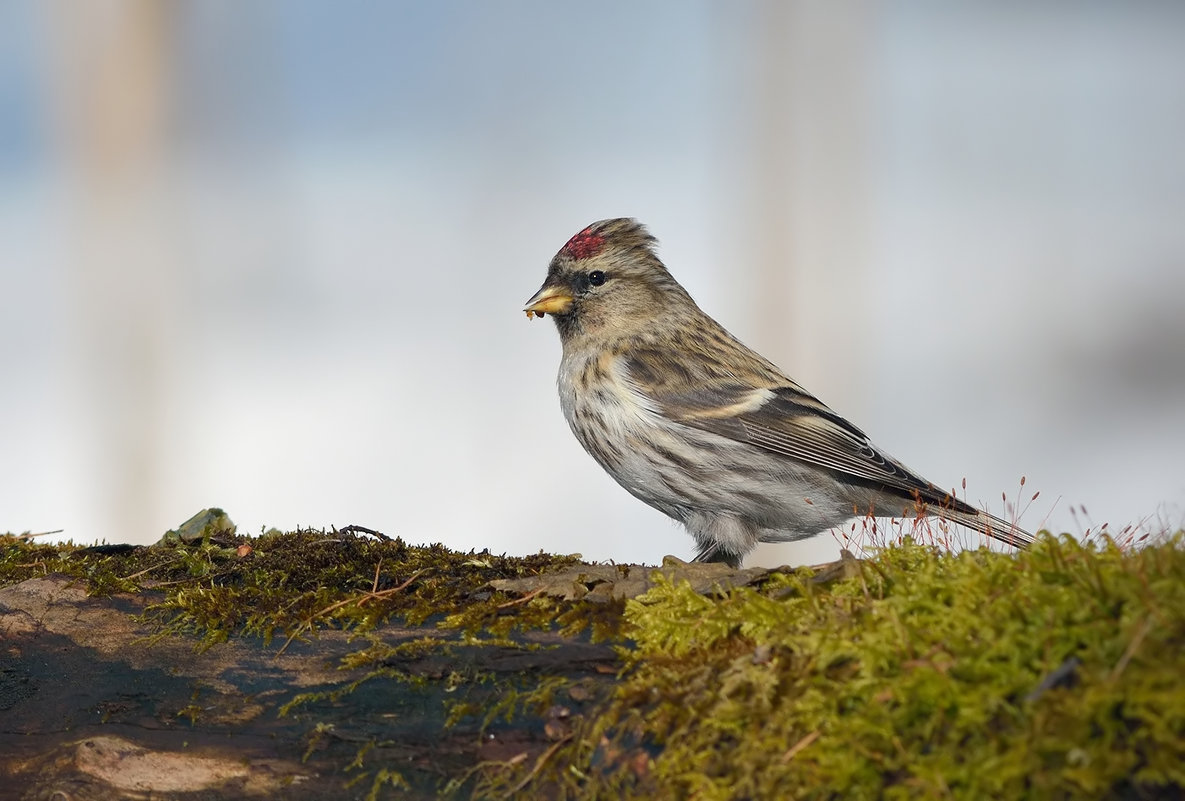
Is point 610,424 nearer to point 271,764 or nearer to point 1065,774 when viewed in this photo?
point 271,764

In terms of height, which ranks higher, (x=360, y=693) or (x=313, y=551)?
(x=313, y=551)

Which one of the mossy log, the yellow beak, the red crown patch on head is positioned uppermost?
the red crown patch on head

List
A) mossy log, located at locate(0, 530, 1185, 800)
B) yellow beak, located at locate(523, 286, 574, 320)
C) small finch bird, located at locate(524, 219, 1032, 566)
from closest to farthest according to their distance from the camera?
mossy log, located at locate(0, 530, 1185, 800), small finch bird, located at locate(524, 219, 1032, 566), yellow beak, located at locate(523, 286, 574, 320)

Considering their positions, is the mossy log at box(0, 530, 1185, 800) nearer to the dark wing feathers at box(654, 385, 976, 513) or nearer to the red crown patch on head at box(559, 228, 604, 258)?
the dark wing feathers at box(654, 385, 976, 513)

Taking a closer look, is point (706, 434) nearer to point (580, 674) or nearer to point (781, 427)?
point (781, 427)

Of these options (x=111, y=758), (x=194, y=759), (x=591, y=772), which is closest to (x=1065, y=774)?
(x=591, y=772)

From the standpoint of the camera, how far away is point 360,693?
8.71ft

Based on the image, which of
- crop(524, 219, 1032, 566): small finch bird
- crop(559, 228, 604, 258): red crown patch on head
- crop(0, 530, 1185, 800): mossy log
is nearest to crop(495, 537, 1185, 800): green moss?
crop(0, 530, 1185, 800): mossy log

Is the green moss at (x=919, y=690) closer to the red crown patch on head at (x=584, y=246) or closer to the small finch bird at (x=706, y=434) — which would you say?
the small finch bird at (x=706, y=434)

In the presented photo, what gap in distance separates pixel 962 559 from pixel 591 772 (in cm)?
99

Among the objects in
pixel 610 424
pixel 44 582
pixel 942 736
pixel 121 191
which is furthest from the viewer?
pixel 121 191

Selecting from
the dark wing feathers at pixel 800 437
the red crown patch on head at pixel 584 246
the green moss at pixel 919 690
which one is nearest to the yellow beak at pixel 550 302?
the red crown patch on head at pixel 584 246

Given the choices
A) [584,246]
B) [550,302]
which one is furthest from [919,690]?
[584,246]

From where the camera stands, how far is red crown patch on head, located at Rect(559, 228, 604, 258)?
547 cm
